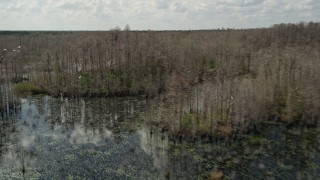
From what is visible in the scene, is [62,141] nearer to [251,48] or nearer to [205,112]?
[205,112]

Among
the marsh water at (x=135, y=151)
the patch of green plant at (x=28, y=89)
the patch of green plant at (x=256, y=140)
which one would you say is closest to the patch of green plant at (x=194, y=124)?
the marsh water at (x=135, y=151)

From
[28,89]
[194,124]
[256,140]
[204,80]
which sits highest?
[204,80]

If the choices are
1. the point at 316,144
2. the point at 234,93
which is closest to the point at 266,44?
the point at 234,93

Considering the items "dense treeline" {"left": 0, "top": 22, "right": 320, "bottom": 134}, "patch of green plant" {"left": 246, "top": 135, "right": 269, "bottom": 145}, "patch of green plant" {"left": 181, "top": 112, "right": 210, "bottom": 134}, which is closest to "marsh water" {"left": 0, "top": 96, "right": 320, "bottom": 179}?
"patch of green plant" {"left": 246, "top": 135, "right": 269, "bottom": 145}

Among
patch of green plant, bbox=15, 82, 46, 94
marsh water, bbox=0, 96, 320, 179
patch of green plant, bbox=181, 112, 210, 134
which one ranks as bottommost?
marsh water, bbox=0, 96, 320, 179

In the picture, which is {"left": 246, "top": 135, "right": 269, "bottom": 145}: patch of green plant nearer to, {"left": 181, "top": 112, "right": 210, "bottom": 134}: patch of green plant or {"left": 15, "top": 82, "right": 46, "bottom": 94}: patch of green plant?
{"left": 181, "top": 112, "right": 210, "bottom": 134}: patch of green plant

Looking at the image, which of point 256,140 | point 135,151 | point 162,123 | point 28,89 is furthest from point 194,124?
point 28,89

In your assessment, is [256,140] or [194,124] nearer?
[256,140]

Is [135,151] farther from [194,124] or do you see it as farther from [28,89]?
[28,89]

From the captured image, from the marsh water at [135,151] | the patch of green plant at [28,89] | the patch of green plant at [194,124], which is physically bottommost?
the marsh water at [135,151]

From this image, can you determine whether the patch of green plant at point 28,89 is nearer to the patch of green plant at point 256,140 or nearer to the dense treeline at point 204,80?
the dense treeline at point 204,80
